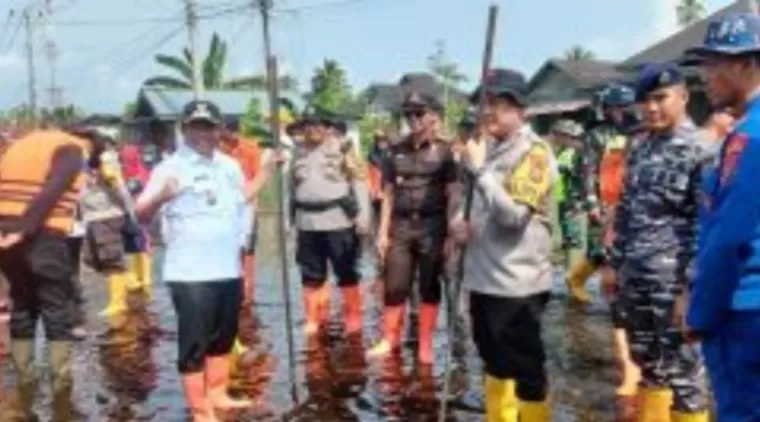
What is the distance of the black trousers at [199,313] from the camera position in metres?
6.45

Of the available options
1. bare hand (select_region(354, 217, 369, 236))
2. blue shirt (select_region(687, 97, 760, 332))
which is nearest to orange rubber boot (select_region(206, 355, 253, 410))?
bare hand (select_region(354, 217, 369, 236))

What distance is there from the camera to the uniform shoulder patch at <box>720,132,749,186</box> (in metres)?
3.32

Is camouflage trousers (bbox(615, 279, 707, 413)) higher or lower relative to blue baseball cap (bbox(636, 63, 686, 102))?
lower

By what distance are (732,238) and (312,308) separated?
6862 mm

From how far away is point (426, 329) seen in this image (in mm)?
8516

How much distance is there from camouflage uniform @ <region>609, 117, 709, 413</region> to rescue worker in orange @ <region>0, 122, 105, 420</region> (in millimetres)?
3859

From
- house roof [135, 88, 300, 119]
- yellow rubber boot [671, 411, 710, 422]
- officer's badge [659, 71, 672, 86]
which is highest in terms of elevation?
house roof [135, 88, 300, 119]

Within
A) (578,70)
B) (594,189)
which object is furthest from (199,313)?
(578,70)

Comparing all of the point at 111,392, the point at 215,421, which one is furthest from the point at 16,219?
the point at 215,421

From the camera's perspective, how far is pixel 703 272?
341 centimetres

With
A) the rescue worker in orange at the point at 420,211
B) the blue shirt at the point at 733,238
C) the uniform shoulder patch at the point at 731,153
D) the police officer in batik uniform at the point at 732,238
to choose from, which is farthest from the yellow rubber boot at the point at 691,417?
the rescue worker in orange at the point at 420,211

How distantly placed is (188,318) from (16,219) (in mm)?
1781

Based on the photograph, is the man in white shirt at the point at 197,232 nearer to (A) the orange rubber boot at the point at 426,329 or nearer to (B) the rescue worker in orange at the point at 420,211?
(B) the rescue worker in orange at the point at 420,211

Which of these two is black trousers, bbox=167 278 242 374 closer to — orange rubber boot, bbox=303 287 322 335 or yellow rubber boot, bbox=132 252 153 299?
orange rubber boot, bbox=303 287 322 335
